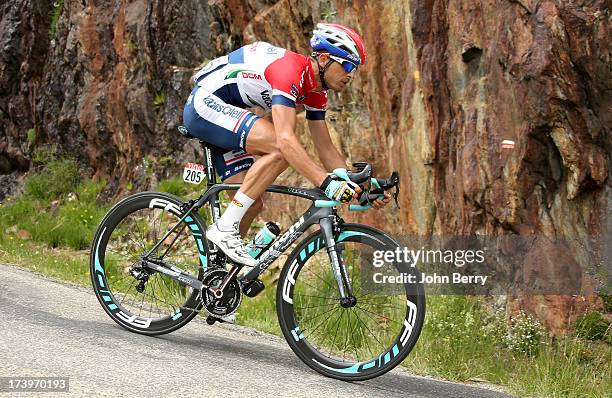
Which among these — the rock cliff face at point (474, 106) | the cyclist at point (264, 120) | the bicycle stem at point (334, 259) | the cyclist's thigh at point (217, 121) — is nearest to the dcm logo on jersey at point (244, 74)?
the cyclist at point (264, 120)

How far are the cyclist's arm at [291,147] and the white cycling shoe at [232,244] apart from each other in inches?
24.1

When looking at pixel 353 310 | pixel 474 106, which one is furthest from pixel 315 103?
pixel 474 106

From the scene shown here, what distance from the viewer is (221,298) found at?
492 centimetres

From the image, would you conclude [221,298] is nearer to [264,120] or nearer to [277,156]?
[277,156]

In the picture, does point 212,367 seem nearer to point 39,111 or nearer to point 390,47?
point 390,47

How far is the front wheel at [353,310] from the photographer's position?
4.50 m

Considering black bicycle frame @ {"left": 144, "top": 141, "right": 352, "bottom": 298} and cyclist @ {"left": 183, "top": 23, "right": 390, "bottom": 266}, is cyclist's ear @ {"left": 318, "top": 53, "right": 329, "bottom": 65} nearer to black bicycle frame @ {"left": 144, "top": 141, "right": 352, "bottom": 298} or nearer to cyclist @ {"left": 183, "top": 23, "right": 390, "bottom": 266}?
cyclist @ {"left": 183, "top": 23, "right": 390, "bottom": 266}

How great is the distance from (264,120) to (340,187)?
76cm

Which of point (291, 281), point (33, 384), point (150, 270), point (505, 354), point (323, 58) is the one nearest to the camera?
point (33, 384)

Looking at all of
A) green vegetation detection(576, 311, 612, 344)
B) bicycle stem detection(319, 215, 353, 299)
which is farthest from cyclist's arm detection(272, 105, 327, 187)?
green vegetation detection(576, 311, 612, 344)

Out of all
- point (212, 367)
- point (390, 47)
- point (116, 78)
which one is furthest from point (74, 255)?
point (212, 367)

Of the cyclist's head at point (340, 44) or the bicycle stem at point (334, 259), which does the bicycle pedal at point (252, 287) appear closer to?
the bicycle stem at point (334, 259)

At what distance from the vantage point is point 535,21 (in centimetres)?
621

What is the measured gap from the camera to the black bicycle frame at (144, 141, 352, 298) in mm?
4691
